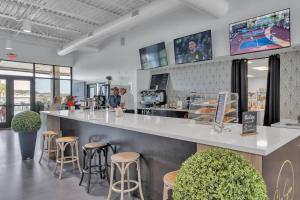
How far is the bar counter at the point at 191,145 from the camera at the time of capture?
1697 millimetres

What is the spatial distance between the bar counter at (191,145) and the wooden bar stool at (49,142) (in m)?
1.33

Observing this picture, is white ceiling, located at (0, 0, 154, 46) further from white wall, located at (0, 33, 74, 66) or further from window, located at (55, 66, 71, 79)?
window, located at (55, 66, 71, 79)

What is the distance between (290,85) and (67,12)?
19.7 feet

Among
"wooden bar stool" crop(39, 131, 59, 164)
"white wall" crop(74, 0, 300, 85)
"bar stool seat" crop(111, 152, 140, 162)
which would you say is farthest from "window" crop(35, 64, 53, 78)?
"bar stool seat" crop(111, 152, 140, 162)

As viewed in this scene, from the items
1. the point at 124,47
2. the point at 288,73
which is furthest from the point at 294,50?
the point at 124,47

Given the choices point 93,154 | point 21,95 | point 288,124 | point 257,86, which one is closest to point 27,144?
point 93,154

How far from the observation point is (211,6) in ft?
14.5

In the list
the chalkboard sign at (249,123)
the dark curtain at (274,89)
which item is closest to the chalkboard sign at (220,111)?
the chalkboard sign at (249,123)

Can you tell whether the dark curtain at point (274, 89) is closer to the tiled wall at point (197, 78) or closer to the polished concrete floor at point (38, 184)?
the tiled wall at point (197, 78)

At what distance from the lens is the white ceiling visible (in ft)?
19.4

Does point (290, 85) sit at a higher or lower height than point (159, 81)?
lower

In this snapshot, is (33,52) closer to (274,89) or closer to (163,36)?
(163,36)

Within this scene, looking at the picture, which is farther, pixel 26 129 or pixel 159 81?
pixel 159 81

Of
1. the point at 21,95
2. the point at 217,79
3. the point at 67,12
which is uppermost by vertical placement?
the point at 67,12
